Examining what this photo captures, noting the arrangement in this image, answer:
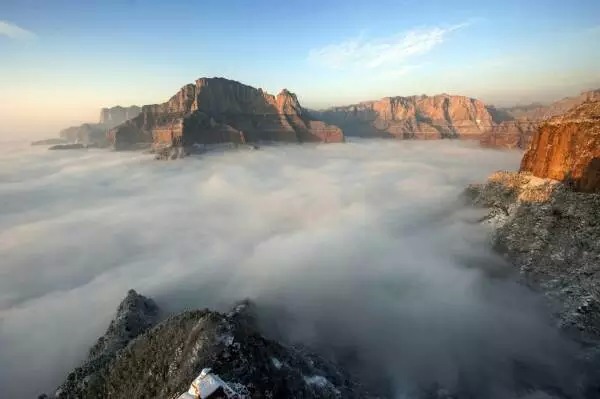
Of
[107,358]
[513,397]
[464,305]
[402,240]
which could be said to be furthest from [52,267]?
[513,397]

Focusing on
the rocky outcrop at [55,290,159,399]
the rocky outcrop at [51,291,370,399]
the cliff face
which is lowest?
the rocky outcrop at [55,290,159,399]

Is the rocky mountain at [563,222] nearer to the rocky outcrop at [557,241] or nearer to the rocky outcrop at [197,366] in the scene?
the rocky outcrop at [557,241]

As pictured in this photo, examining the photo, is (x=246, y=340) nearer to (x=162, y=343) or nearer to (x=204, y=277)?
(x=162, y=343)

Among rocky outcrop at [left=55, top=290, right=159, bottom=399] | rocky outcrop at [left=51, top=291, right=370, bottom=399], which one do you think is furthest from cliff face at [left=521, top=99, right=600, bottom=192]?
rocky outcrop at [left=55, top=290, right=159, bottom=399]

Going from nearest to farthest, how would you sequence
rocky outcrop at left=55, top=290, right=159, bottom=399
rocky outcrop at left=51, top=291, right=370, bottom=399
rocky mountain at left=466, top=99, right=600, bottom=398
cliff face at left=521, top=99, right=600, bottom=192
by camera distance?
rocky outcrop at left=51, top=291, right=370, bottom=399 < rocky outcrop at left=55, top=290, right=159, bottom=399 < rocky mountain at left=466, top=99, right=600, bottom=398 < cliff face at left=521, top=99, right=600, bottom=192

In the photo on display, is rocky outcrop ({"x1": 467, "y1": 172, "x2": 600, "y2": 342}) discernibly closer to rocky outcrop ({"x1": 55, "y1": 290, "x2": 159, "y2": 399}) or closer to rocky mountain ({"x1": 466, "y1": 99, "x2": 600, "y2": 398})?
rocky mountain ({"x1": 466, "y1": 99, "x2": 600, "y2": 398})

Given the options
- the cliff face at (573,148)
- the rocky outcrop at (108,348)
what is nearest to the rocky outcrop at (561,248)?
the cliff face at (573,148)
